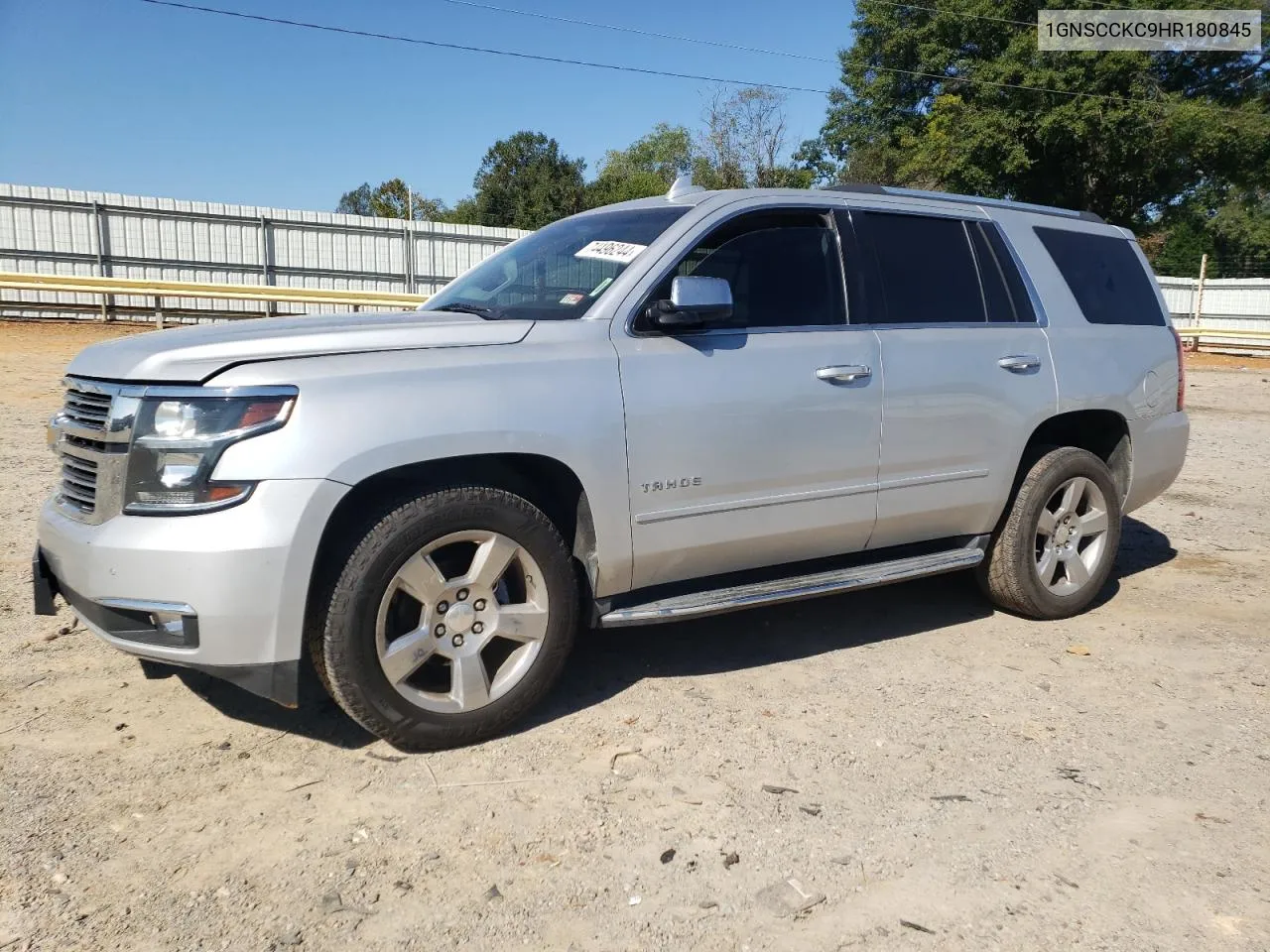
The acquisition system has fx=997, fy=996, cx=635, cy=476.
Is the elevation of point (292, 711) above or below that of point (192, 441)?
below

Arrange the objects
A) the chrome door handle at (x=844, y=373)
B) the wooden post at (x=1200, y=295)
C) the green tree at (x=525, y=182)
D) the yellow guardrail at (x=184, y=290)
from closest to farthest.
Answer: the chrome door handle at (x=844, y=373) → the yellow guardrail at (x=184, y=290) → the wooden post at (x=1200, y=295) → the green tree at (x=525, y=182)

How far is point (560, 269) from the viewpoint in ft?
13.1

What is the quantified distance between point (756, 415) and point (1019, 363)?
1556mm

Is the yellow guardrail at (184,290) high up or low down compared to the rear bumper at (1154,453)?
up

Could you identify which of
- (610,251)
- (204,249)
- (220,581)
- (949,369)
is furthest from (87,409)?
(204,249)

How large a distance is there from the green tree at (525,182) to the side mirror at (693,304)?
168 feet

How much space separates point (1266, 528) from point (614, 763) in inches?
222

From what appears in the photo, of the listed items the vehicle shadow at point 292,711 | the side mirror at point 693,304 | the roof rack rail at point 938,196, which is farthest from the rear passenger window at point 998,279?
the vehicle shadow at point 292,711

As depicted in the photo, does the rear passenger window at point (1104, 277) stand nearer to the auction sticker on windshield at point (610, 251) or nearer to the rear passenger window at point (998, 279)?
the rear passenger window at point (998, 279)

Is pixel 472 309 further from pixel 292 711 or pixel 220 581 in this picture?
pixel 292 711

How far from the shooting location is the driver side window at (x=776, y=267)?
12.8 ft

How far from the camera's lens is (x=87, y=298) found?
21.4 m

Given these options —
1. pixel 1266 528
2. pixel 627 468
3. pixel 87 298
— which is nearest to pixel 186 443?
pixel 627 468

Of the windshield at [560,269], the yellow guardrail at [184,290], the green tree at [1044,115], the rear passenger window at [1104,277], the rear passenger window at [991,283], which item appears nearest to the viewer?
the windshield at [560,269]
